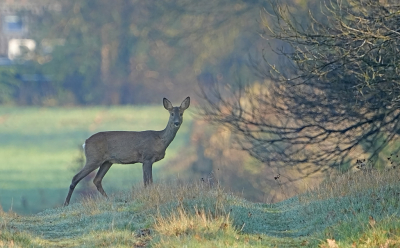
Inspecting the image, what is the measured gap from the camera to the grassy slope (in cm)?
900

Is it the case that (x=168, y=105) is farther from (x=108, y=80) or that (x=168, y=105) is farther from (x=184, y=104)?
(x=108, y=80)

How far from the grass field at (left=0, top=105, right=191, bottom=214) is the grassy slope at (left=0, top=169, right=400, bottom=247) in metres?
22.9

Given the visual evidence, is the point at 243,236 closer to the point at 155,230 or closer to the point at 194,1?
the point at 155,230

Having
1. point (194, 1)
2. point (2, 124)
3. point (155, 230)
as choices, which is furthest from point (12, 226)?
point (2, 124)

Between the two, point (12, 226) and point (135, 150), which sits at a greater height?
point (135, 150)

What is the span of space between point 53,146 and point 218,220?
40.8 metres

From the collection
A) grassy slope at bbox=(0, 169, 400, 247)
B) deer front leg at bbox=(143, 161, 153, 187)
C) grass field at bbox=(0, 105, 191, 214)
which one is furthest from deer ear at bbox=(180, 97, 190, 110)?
grass field at bbox=(0, 105, 191, 214)

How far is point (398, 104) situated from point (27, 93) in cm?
4871

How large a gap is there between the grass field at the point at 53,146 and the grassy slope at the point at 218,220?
2293cm

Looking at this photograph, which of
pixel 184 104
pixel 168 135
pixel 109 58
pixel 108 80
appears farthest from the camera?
pixel 109 58

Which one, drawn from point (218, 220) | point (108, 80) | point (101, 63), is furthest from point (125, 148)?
point (101, 63)

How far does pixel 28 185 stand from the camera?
4019 centimetres

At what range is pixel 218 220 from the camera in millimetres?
9492

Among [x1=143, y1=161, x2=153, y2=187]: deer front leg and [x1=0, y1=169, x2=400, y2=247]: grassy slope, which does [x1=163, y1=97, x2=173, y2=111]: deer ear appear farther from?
[x1=0, y1=169, x2=400, y2=247]: grassy slope
